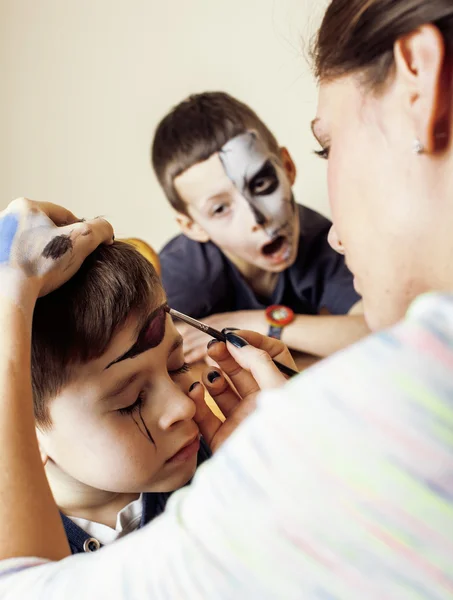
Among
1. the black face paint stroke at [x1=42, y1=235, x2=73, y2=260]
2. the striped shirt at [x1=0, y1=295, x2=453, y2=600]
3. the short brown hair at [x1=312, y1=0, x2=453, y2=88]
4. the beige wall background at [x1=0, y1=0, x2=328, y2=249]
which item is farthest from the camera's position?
the beige wall background at [x1=0, y1=0, x2=328, y2=249]

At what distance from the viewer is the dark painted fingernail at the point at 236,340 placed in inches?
23.9

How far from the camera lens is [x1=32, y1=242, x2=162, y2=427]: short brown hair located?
1.71ft

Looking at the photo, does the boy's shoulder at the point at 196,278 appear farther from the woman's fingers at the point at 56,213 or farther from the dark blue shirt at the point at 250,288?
the woman's fingers at the point at 56,213

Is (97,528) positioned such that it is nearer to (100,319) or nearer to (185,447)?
(185,447)

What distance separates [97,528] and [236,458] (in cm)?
37

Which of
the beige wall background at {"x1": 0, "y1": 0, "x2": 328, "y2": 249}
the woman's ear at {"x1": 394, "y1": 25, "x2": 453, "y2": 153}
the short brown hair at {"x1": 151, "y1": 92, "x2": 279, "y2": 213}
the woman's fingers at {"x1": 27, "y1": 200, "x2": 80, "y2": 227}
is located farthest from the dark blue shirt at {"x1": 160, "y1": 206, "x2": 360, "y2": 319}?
the woman's ear at {"x1": 394, "y1": 25, "x2": 453, "y2": 153}

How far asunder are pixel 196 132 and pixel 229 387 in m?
0.54

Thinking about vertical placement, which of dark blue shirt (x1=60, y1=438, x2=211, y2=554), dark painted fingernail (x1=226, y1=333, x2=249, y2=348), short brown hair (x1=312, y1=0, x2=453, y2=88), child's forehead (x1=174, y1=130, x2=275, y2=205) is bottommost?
dark blue shirt (x1=60, y1=438, x2=211, y2=554)

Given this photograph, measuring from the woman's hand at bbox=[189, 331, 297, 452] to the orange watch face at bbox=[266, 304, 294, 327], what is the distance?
0.36m

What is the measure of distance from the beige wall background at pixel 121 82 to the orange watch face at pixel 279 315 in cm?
50

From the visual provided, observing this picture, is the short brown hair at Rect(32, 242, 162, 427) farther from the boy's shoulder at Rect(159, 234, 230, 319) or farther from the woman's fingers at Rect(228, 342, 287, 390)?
the boy's shoulder at Rect(159, 234, 230, 319)

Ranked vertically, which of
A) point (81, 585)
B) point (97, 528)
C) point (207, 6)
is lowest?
point (97, 528)

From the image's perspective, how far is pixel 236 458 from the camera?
0.94 feet

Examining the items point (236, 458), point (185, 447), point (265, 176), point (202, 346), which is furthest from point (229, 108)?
point (236, 458)
